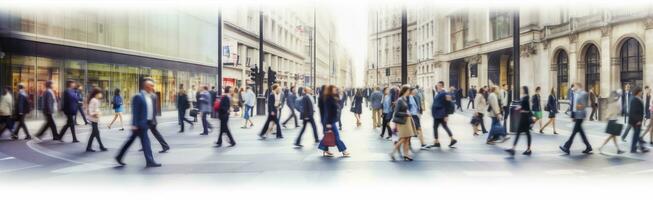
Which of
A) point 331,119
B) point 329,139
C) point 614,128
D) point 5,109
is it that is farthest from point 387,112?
point 5,109

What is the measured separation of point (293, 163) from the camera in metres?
8.57

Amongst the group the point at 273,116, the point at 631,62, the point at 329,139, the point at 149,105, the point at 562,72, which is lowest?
the point at 329,139

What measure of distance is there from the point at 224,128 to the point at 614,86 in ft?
85.5

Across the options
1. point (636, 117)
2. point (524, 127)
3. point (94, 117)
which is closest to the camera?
point (524, 127)

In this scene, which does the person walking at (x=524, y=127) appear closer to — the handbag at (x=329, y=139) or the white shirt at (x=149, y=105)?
the handbag at (x=329, y=139)

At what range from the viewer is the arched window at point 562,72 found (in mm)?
34500

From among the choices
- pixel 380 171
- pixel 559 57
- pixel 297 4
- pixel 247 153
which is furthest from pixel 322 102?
pixel 297 4

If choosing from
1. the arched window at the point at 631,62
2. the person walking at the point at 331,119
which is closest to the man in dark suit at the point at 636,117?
the person walking at the point at 331,119

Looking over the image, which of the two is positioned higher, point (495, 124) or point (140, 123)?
point (140, 123)

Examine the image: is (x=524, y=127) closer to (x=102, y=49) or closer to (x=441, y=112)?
(x=441, y=112)

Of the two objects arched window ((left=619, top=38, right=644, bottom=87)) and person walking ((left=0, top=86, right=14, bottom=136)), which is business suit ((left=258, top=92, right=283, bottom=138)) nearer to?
person walking ((left=0, top=86, right=14, bottom=136))

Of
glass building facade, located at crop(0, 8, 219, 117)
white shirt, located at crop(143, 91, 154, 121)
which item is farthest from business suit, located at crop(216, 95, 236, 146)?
glass building facade, located at crop(0, 8, 219, 117)

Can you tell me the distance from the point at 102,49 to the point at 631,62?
1105 inches

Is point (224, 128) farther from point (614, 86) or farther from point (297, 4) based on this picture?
point (297, 4)
